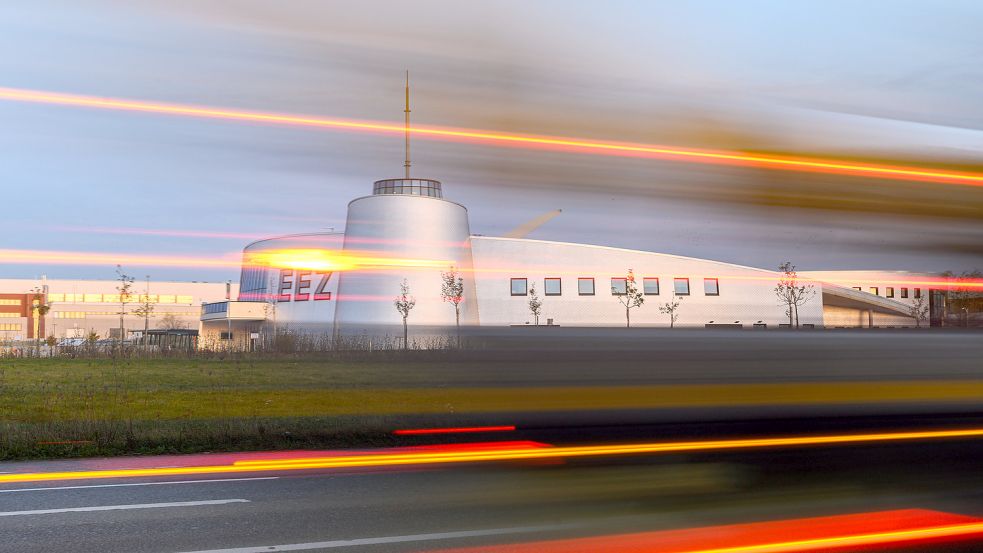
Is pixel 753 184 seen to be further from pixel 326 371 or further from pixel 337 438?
pixel 337 438

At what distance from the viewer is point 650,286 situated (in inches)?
142

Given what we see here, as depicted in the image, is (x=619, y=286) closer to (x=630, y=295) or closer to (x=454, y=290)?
(x=630, y=295)

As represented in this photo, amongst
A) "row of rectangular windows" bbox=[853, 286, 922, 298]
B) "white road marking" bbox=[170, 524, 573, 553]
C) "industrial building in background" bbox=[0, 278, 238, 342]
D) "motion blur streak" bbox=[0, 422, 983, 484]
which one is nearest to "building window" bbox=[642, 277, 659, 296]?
"motion blur streak" bbox=[0, 422, 983, 484]

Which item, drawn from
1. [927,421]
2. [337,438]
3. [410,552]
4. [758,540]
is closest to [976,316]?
[927,421]

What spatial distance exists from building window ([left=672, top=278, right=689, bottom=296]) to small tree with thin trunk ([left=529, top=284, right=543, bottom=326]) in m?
0.65

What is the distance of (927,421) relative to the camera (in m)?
3.92

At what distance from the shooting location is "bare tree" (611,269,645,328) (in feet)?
11.8

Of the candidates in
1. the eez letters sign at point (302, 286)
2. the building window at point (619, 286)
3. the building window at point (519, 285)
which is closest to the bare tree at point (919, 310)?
the building window at point (619, 286)

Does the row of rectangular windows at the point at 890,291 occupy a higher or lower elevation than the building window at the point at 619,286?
lower

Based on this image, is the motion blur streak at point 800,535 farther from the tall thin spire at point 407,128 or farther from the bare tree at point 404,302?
the tall thin spire at point 407,128

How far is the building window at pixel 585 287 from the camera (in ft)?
12.0

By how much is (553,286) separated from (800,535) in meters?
1.96

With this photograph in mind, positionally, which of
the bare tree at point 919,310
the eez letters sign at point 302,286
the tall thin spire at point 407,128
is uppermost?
the tall thin spire at point 407,128

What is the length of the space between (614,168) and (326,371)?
343cm
